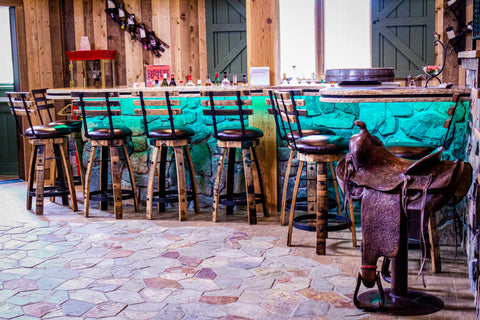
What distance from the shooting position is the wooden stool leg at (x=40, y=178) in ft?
16.8

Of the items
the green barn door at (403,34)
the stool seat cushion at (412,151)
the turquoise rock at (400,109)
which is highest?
the green barn door at (403,34)

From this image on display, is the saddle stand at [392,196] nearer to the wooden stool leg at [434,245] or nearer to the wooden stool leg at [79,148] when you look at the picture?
the wooden stool leg at [434,245]

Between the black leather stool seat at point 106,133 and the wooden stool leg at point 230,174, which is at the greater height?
the black leather stool seat at point 106,133

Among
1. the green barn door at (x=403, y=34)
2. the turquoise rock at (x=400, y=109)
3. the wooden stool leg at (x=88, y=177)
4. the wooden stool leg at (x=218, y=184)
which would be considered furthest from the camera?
the green barn door at (x=403, y=34)

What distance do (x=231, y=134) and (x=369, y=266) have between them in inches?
80.9

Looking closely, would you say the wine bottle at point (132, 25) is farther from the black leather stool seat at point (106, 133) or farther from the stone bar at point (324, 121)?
the black leather stool seat at point (106, 133)

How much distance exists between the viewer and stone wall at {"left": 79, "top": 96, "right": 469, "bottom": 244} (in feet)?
13.2

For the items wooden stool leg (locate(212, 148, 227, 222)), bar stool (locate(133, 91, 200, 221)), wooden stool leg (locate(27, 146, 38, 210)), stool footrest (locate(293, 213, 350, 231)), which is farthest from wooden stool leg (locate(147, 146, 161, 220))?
stool footrest (locate(293, 213, 350, 231))

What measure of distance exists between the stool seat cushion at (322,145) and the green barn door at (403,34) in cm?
348

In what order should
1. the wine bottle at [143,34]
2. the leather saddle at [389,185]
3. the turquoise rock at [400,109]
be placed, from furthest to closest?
the wine bottle at [143,34]
the turquoise rock at [400,109]
the leather saddle at [389,185]

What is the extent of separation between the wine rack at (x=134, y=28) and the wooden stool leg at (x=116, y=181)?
108 inches

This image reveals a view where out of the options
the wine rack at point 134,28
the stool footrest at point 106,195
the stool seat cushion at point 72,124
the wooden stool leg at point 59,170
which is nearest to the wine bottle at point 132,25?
the wine rack at point 134,28

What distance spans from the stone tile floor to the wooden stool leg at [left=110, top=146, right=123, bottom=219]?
14cm

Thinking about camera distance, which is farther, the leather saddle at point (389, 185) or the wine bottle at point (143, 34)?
the wine bottle at point (143, 34)
